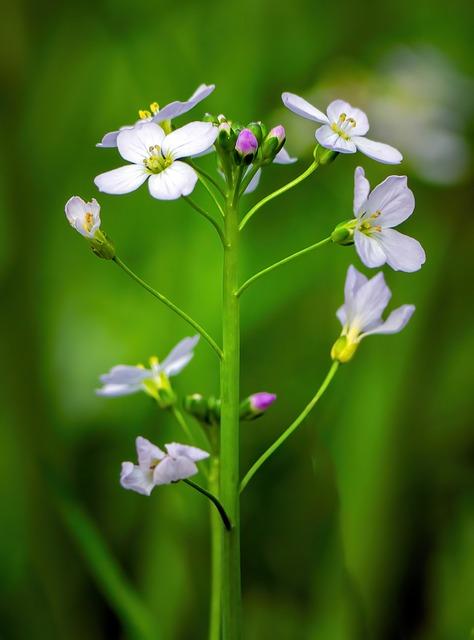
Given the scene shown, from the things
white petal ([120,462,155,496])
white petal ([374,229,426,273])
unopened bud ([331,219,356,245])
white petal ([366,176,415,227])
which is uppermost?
white petal ([366,176,415,227])

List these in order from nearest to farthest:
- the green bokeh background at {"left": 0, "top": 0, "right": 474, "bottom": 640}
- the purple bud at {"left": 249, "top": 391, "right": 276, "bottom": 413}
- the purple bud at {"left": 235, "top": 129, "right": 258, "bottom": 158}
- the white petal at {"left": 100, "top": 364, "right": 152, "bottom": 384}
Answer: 1. the purple bud at {"left": 235, "top": 129, "right": 258, "bottom": 158}
2. the purple bud at {"left": 249, "top": 391, "right": 276, "bottom": 413}
3. the white petal at {"left": 100, "top": 364, "right": 152, "bottom": 384}
4. the green bokeh background at {"left": 0, "top": 0, "right": 474, "bottom": 640}

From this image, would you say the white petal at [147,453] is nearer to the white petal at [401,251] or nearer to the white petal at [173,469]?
the white petal at [173,469]

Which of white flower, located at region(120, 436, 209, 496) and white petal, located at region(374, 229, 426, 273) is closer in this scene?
white flower, located at region(120, 436, 209, 496)

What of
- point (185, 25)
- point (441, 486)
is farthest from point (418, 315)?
point (185, 25)

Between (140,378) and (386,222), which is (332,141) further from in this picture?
(140,378)

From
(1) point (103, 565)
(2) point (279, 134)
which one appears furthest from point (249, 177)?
(1) point (103, 565)

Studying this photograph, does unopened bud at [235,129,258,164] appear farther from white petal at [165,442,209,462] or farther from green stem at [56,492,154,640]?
green stem at [56,492,154,640]

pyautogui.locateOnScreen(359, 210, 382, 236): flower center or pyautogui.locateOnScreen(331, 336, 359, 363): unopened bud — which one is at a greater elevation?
pyautogui.locateOnScreen(359, 210, 382, 236): flower center

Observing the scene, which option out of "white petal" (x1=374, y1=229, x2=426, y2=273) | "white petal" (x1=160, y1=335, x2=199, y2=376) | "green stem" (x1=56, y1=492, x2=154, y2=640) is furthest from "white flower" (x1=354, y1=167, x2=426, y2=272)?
"green stem" (x1=56, y1=492, x2=154, y2=640)
